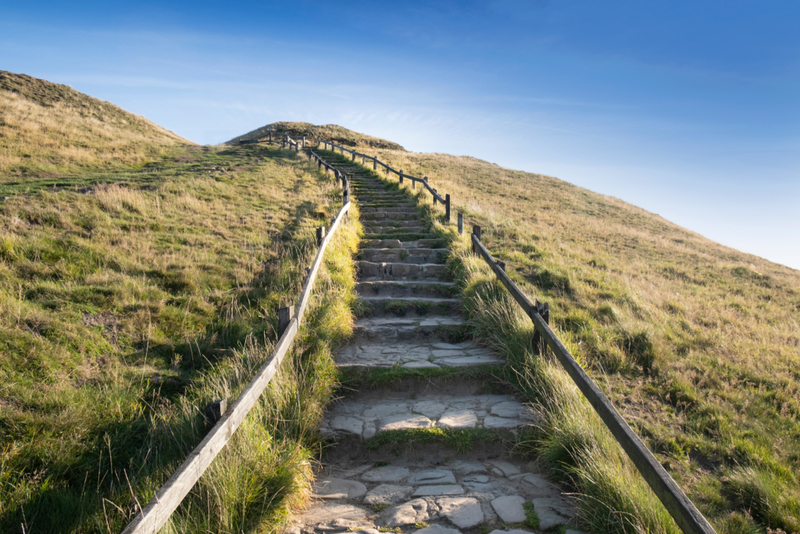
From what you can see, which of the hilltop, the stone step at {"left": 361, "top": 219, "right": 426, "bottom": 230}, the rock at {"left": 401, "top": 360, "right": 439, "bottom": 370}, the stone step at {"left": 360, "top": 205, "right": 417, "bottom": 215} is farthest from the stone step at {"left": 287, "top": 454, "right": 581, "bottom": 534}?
the hilltop

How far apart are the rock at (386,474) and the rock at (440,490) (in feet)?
0.87

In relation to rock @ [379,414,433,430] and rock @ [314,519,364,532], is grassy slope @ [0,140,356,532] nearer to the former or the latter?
rock @ [314,519,364,532]

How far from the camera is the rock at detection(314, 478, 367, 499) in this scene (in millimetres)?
3432

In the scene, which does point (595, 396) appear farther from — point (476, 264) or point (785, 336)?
Answer: point (785, 336)

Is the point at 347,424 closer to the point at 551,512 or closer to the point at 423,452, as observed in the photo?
the point at 423,452

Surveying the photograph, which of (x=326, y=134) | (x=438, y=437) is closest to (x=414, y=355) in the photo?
(x=438, y=437)

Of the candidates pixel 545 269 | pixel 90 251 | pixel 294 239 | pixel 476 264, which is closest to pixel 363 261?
pixel 294 239

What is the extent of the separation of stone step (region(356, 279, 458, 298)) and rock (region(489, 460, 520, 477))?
3815mm

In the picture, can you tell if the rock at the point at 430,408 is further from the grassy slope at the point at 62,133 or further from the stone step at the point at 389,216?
the grassy slope at the point at 62,133

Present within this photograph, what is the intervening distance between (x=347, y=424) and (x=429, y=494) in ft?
3.72

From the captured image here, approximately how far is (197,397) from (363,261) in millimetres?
4797

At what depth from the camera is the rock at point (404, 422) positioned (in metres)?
4.10

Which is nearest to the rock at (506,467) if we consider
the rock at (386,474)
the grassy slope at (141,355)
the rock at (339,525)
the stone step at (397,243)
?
the rock at (386,474)

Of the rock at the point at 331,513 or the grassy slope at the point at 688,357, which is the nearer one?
the rock at the point at 331,513
